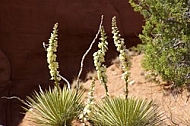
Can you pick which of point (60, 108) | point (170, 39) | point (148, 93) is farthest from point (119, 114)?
point (148, 93)

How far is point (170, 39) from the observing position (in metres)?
9.53

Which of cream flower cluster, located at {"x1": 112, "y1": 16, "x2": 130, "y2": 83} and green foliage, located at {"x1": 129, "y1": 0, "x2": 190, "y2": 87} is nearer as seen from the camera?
cream flower cluster, located at {"x1": 112, "y1": 16, "x2": 130, "y2": 83}

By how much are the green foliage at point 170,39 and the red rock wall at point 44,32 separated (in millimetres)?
3201

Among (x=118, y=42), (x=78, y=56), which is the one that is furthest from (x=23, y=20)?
(x=118, y=42)

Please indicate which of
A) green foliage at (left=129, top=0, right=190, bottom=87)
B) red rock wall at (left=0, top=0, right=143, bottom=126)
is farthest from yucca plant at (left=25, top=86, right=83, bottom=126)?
red rock wall at (left=0, top=0, right=143, bottom=126)

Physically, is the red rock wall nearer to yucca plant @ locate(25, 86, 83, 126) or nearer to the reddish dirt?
the reddish dirt

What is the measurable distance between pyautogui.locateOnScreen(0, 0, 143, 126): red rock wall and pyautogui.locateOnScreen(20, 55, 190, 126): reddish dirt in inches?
40.5

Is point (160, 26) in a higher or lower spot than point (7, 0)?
lower

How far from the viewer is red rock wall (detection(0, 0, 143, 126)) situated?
12420mm

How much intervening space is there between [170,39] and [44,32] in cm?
459

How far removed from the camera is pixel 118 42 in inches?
231

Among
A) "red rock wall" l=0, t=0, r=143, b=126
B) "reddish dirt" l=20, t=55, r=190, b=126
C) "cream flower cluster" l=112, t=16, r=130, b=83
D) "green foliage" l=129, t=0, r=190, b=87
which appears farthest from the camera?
"red rock wall" l=0, t=0, r=143, b=126

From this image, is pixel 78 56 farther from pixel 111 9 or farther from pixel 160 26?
pixel 160 26

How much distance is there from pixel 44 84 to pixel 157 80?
3162 mm
